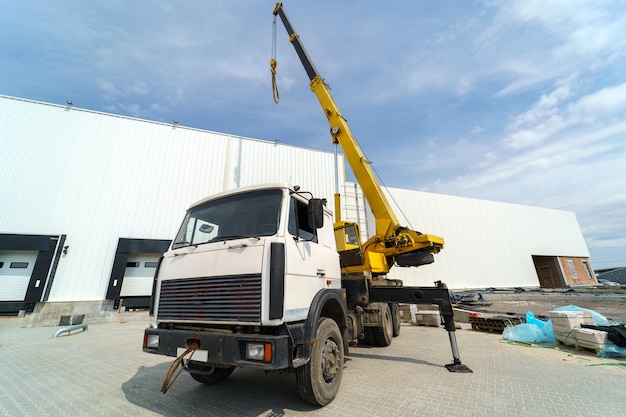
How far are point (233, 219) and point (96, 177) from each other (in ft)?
49.0

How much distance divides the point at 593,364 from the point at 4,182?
73.6ft

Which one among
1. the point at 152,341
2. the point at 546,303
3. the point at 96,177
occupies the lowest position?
the point at 546,303

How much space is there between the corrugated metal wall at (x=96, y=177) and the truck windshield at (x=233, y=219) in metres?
12.3

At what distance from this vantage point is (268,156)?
1698 centimetres

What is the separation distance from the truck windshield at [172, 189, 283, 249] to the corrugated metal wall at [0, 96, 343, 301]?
1230 cm

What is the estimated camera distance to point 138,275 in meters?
13.0

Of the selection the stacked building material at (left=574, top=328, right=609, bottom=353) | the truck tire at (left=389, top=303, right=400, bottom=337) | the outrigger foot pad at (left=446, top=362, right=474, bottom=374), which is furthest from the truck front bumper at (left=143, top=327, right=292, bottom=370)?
the stacked building material at (left=574, top=328, right=609, bottom=353)

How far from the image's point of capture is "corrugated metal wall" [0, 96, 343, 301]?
39.1 ft

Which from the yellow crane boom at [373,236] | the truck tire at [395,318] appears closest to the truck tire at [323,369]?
the yellow crane boom at [373,236]

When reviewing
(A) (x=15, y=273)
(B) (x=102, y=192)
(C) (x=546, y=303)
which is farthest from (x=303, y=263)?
(C) (x=546, y=303)

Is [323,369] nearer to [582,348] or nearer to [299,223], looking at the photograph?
[299,223]

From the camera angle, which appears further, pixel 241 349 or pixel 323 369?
pixel 323 369

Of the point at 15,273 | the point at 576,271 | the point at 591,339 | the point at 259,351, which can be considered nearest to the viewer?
the point at 259,351

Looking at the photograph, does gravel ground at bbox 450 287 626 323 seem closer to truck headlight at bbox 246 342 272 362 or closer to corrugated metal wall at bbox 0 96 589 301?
corrugated metal wall at bbox 0 96 589 301
